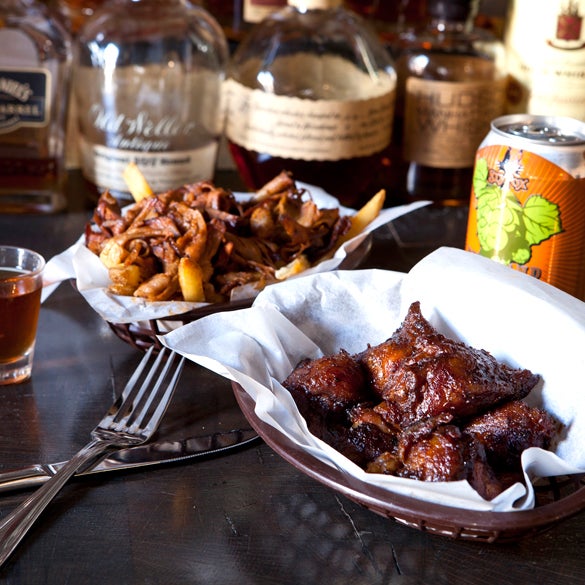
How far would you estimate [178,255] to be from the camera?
98cm

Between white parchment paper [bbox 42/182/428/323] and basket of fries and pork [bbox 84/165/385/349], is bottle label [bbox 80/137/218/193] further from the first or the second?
white parchment paper [bbox 42/182/428/323]

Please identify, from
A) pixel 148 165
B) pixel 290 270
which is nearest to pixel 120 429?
pixel 290 270

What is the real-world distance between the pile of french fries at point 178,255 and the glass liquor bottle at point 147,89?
328 mm

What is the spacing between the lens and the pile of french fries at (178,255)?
943 millimetres

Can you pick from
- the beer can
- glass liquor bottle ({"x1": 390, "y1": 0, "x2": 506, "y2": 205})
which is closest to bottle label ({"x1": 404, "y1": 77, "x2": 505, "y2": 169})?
glass liquor bottle ({"x1": 390, "y1": 0, "x2": 506, "y2": 205})

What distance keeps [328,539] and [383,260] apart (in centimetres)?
66

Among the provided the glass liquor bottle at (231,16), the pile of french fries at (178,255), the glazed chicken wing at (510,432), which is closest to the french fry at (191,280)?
the pile of french fries at (178,255)

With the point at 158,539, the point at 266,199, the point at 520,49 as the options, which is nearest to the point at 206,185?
the point at 266,199

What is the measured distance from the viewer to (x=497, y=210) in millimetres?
1015

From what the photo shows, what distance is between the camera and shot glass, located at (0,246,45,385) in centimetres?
91

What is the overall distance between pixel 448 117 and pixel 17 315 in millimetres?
795

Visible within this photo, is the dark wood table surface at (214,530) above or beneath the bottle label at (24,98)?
beneath

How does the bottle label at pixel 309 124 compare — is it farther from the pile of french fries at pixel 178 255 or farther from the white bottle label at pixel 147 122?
the pile of french fries at pixel 178 255

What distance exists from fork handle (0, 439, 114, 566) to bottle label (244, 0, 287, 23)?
0.96 m
